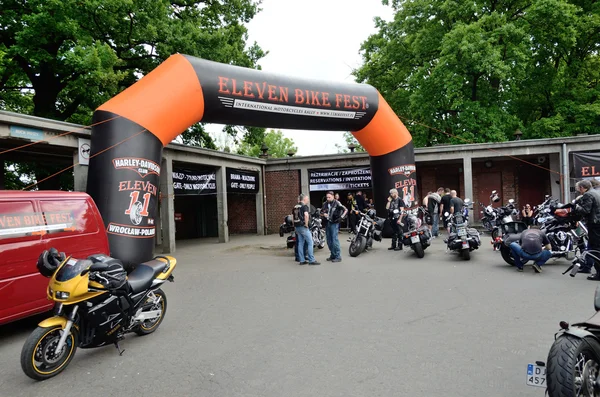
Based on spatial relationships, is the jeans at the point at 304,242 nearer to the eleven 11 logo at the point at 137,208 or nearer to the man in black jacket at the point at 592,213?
the eleven 11 logo at the point at 137,208

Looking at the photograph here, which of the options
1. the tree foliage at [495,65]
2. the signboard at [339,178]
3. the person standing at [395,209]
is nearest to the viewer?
the person standing at [395,209]

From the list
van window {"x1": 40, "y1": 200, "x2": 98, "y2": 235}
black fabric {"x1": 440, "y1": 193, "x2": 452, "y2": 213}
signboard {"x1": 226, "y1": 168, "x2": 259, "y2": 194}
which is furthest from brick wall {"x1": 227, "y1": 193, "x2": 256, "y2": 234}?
van window {"x1": 40, "y1": 200, "x2": 98, "y2": 235}

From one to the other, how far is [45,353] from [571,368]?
166 inches

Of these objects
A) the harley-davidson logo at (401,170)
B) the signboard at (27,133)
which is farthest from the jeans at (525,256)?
the signboard at (27,133)

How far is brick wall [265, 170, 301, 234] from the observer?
1927cm

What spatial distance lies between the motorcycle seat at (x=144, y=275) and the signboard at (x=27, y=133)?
6.01 metres

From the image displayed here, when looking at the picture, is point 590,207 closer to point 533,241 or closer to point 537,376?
point 533,241

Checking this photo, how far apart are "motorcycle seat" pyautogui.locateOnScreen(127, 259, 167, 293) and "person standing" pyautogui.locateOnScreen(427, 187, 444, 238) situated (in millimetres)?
10631

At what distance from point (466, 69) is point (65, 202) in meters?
19.9

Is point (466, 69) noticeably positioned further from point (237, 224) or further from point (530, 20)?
point (237, 224)

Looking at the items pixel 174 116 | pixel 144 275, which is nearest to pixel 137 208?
pixel 174 116

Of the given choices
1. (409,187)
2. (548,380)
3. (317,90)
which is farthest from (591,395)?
(409,187)

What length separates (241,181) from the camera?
17312 mm

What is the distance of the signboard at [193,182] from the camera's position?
1365cm
